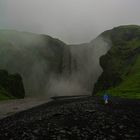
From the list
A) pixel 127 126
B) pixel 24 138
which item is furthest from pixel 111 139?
pixel 24 138

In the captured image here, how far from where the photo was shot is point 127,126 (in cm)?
3694

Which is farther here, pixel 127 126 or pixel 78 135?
pixel 127 126

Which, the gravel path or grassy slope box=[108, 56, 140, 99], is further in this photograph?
grassy slope box=[108, 56, 140, 99]

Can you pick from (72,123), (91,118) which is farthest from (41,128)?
(91,118)

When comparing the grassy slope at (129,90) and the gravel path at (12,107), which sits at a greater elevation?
the grassy slope at (129,90)

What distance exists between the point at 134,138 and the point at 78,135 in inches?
247

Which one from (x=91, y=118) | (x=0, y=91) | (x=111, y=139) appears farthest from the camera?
(x=0, y=91)

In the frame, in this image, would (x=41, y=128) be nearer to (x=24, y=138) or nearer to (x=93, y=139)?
(x=24, y=138)

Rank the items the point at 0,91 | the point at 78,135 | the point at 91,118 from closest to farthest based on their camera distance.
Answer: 1. the point at 78,135
2. the point at 91,118
3. the point at 0,91

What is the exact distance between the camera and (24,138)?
32188 millimetres

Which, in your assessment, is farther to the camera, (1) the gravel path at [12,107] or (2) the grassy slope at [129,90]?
(2) the grassy slope at [129,90]

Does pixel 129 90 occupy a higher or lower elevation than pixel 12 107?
higher

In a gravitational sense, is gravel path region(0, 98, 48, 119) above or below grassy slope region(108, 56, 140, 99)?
below

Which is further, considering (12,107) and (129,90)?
(129,90)
